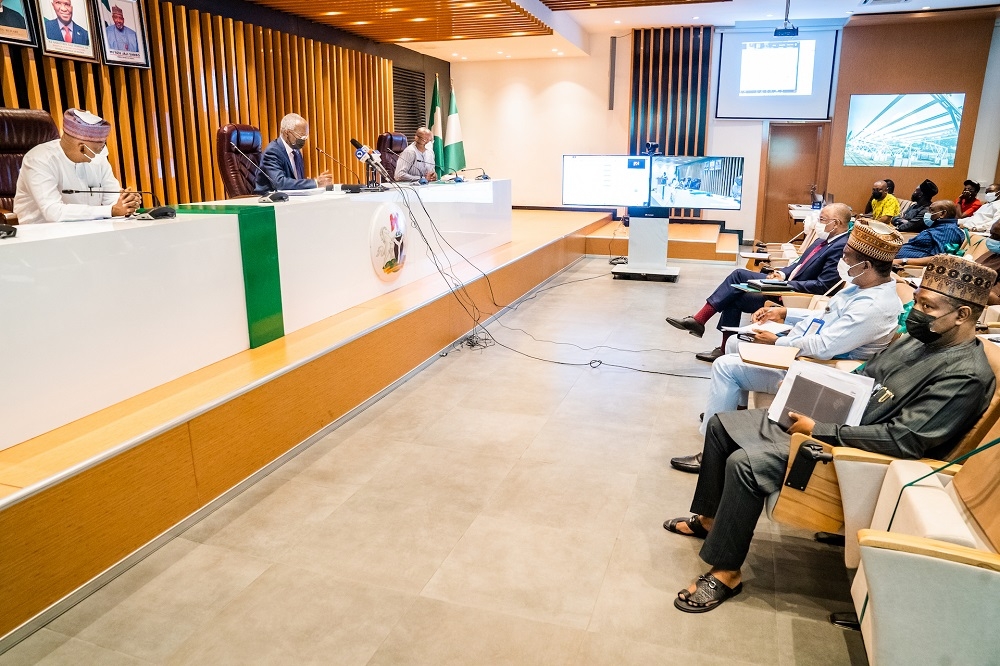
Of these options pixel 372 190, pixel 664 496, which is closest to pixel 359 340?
pixel 372 190

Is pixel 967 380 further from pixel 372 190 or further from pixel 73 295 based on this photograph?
pixel 372 190

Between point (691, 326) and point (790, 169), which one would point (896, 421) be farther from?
point (790, 169)

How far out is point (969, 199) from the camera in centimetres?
895

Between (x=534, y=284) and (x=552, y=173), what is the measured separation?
4885 mm

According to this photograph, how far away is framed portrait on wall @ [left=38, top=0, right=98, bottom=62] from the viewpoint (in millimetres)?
4844

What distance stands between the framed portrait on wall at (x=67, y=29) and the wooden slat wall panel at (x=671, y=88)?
769cm

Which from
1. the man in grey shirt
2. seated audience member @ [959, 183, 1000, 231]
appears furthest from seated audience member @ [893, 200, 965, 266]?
the man in grey shirt

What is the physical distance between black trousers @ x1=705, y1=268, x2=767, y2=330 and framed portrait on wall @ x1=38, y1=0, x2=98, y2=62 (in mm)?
4959

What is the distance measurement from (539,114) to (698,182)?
4661 millimetres

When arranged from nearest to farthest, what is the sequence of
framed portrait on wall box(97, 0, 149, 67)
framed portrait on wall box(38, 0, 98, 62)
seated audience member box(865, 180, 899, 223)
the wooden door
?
framed portrait on wall box(38, 0, 98, 62) < framed portrait on wall box(97, 0, 149, 67) < seated audience member box(865, 180, 899, 223) < the wooden door

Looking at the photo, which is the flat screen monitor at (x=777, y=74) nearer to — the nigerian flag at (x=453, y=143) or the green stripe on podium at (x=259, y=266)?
the nigerian flag at (x=453, y=143)

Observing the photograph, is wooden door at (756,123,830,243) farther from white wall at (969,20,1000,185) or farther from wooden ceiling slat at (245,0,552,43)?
wooden ceiling slat at (245,0,552,43)

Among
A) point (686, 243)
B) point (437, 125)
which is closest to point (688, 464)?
point (686, 243)

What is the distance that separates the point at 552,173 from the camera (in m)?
11.5
